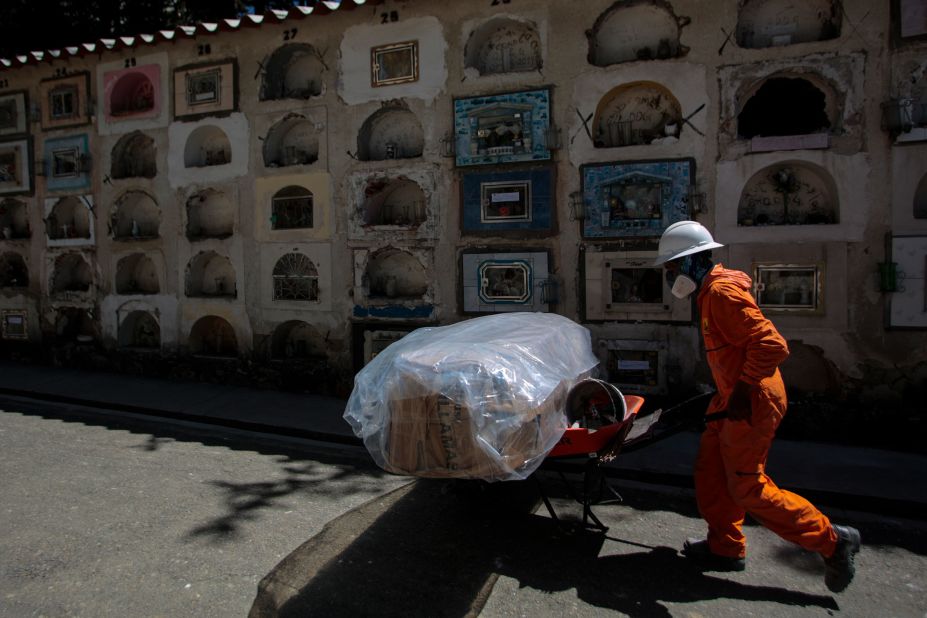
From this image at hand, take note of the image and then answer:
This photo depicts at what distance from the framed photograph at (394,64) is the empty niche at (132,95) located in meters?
3.22

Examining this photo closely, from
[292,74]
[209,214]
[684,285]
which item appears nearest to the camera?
[684,285]

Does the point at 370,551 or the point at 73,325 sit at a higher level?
the point at 73,325

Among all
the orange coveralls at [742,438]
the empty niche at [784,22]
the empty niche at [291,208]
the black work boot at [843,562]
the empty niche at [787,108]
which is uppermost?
the empty niche at [784,22]

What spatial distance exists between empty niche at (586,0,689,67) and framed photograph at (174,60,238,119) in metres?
Result: 4.24

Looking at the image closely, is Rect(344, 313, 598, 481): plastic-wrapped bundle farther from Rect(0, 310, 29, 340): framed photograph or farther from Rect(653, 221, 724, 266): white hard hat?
Rect(0, 310, 29, 340): framed photograph

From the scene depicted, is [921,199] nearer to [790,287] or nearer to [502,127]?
[790,287]

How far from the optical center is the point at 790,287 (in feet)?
18.2

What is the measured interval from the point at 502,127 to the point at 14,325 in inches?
302

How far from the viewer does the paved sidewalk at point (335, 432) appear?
4184 millimetres

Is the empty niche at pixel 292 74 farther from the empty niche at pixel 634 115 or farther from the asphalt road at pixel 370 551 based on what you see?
the asphalt road at pixel 370 551

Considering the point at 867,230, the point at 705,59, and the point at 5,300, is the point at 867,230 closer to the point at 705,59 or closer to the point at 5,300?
the point at 705,59

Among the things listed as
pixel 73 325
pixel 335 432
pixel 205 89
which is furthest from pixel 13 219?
pixel 335 432

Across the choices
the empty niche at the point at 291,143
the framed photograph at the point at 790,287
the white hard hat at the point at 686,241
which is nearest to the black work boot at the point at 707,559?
the white hard hat at the point at 686,241

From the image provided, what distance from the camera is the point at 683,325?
5809mm
